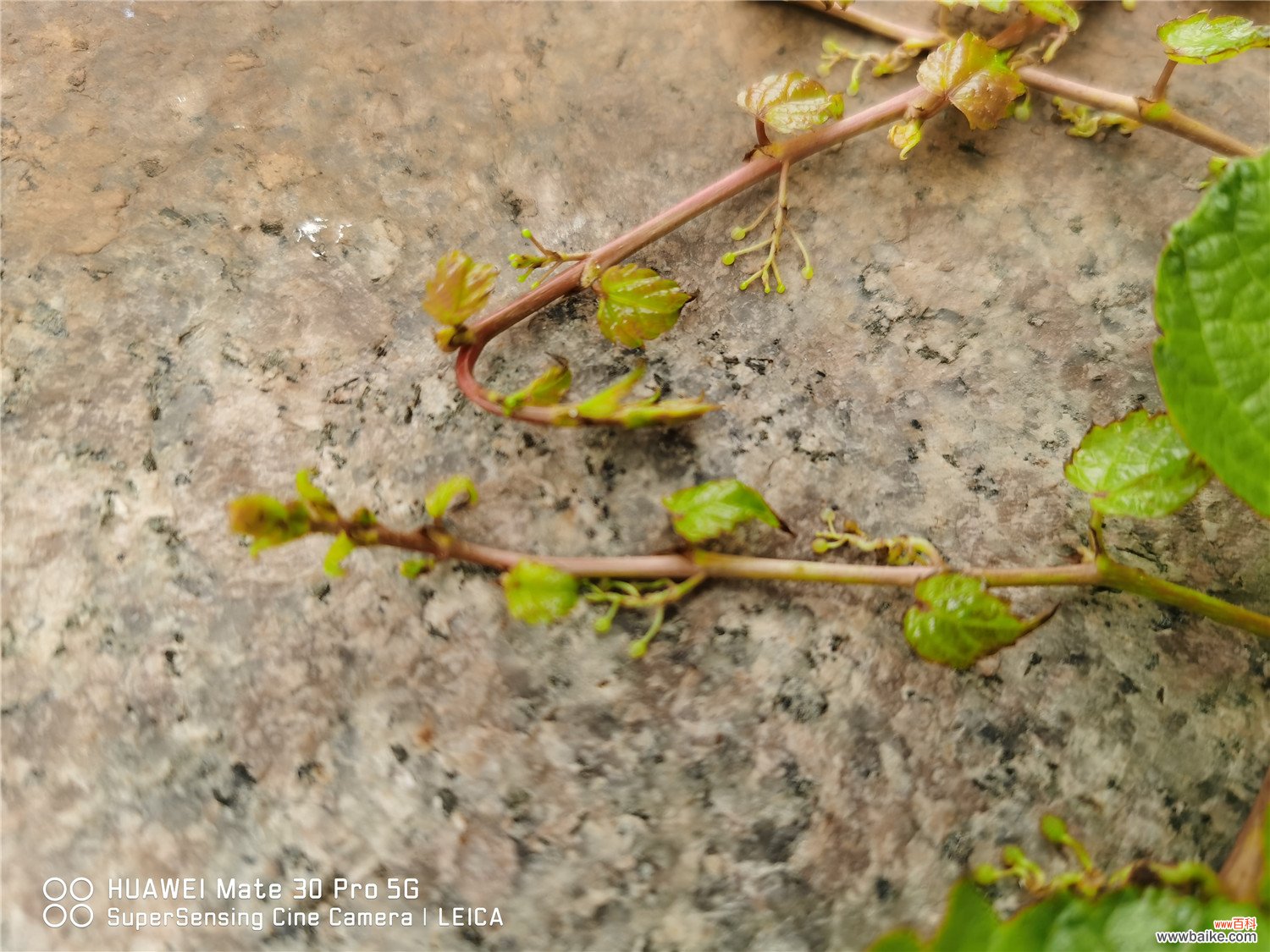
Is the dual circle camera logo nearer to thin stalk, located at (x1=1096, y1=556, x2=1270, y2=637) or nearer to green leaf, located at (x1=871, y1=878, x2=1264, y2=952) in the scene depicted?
green leaf, located at (x1=871, y1=878, x2=1264, y2=952)

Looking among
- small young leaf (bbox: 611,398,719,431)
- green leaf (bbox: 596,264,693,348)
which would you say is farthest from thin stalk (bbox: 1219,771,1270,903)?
green leaf (bbox: 596,264,693,348)

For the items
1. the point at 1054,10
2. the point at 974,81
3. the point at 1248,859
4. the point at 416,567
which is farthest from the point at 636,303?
the point at 1248,859

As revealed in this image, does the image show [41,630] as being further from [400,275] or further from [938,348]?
[938,348]

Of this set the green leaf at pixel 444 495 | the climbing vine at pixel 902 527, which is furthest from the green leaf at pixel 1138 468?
the green leaf at pixel 444 495

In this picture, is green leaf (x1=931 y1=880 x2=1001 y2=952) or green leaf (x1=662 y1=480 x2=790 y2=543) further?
green leaf (x1=662 y1=480 x2=790 y2=543)

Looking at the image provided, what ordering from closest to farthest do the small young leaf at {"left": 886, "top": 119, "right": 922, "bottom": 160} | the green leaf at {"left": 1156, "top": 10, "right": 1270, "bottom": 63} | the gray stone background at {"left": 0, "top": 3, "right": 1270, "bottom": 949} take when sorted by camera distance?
the gray stone background at {"left": 0, "top": 3, "right": 1270, "bottom": 949}, the green leaf at {"left": 1156, "top": 10, "right": 1270, "bottom": 63}, the small young leaf at {"left": 886, "top": 119, "right": 922, "bottom": 160}

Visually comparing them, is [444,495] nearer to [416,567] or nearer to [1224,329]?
[416,567]

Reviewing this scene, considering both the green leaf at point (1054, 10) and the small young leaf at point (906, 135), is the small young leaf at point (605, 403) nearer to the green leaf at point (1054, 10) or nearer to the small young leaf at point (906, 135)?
the small young leaf at point (906, 135)
